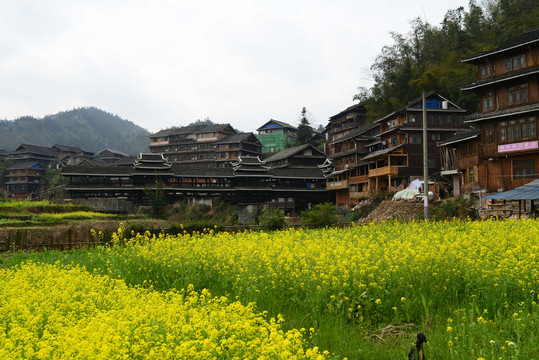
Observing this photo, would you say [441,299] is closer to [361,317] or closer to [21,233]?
[361,317]

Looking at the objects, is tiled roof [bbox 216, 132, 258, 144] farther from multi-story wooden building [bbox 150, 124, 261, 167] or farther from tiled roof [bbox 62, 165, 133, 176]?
tiled roof [bbox 62, 165, 133, 176]

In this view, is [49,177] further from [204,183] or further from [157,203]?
[157,203]

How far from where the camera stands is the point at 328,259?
27.4 feet

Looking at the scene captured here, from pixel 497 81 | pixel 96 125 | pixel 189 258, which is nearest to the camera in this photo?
pixel 189 258

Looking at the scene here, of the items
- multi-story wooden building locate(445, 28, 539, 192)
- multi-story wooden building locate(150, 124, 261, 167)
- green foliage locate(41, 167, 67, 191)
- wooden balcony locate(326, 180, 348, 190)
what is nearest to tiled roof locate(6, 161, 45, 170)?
green foliage locate(41, 167, 67, 191)

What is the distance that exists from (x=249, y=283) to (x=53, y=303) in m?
3.55

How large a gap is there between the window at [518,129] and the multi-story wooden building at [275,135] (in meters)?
60.6

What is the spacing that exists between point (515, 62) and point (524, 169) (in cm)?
779

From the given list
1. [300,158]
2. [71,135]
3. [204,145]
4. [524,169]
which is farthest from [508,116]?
[71,135]

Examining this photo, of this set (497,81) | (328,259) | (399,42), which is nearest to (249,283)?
(328,259)

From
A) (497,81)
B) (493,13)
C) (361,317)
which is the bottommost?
(361,317)

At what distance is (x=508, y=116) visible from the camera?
2912cm

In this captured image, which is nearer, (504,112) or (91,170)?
(504,112)

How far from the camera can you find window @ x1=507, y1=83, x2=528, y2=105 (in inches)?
1129
